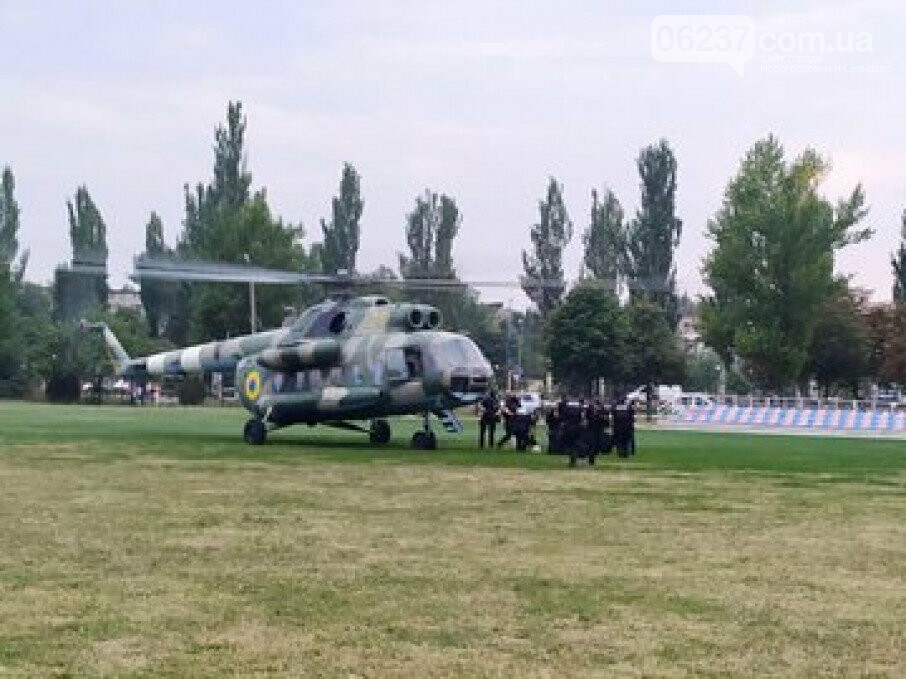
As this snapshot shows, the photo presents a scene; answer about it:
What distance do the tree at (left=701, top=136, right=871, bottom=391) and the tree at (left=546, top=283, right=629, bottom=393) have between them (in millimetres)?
7024

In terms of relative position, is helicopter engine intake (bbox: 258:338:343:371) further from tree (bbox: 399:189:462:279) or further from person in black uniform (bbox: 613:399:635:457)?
tree (bbox: 399:189:462:279)

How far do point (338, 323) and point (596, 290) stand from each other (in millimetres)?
36961

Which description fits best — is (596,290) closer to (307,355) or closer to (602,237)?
(602,237)

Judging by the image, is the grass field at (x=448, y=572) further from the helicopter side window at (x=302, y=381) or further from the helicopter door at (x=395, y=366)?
the helicopter side window at (x=302, y=381)

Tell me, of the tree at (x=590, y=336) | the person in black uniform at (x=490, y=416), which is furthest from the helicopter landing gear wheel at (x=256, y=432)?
the tree at (x=590, y=336)

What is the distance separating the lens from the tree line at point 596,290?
56.7 m

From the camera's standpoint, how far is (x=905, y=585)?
1117 cm

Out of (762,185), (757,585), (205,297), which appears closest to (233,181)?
(205,297)

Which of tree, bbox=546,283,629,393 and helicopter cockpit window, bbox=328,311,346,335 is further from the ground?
tree, bbox=546,283,629,393

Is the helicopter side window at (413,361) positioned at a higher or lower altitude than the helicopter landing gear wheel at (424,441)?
higher

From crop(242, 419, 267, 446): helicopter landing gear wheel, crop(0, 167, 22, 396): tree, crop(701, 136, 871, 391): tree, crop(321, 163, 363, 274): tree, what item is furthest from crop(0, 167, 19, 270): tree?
crop(242, 419, 267, 446): helicopter landing gear wheel

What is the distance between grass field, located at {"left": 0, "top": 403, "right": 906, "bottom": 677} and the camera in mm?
8305

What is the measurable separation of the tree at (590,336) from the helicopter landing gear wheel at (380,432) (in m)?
33.1

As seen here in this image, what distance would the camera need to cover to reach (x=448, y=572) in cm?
1156
